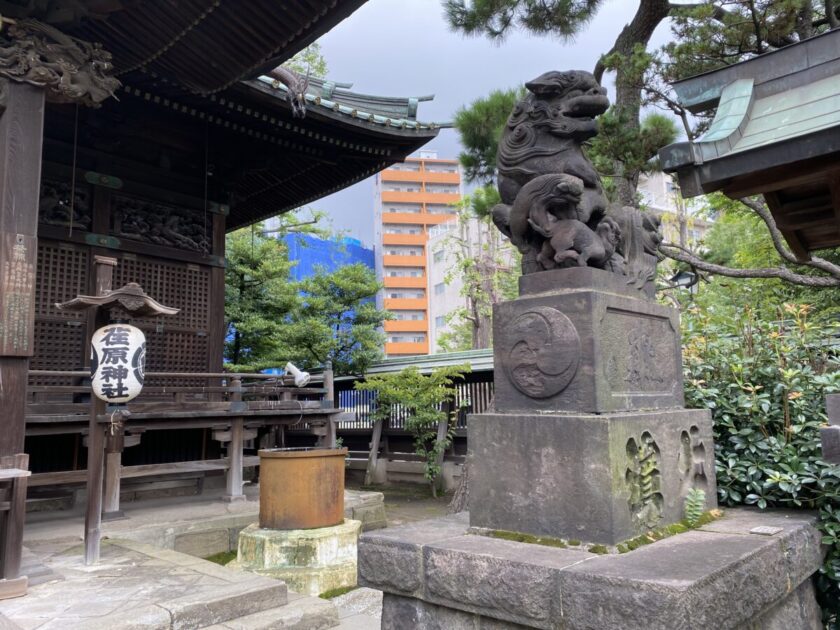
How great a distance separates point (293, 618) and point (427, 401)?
7474 mm

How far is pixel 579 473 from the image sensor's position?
2.56 meters

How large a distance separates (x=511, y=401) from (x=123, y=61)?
5912 mm

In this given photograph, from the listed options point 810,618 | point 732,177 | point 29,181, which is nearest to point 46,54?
point 29,181

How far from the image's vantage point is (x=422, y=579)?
104 inches

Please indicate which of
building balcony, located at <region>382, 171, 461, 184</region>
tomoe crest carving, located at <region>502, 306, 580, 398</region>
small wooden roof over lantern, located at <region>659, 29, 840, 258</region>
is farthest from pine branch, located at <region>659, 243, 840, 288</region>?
building balcony, located at <region>382, 171, 461, 184</region>

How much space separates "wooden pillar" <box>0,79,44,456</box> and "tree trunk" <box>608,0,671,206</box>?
5523 mm

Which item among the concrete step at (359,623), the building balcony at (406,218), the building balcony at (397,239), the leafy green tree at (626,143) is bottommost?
the concrete step at (359,623)

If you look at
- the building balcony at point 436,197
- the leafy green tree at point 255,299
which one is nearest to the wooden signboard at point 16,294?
the leafy green tree at point 255,299

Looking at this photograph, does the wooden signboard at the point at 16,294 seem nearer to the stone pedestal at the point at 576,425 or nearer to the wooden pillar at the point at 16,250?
the wooden pillar at the point at 16,250

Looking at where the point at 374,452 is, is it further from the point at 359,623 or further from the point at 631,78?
the point at 631,78

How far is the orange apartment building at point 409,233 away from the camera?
169ft

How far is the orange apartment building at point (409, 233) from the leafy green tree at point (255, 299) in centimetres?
3292

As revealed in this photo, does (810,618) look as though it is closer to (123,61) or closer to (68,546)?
(68,546)

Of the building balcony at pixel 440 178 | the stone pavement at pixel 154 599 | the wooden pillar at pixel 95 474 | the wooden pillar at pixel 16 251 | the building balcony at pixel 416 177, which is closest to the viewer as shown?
the stone pavement at pixel 154 599
